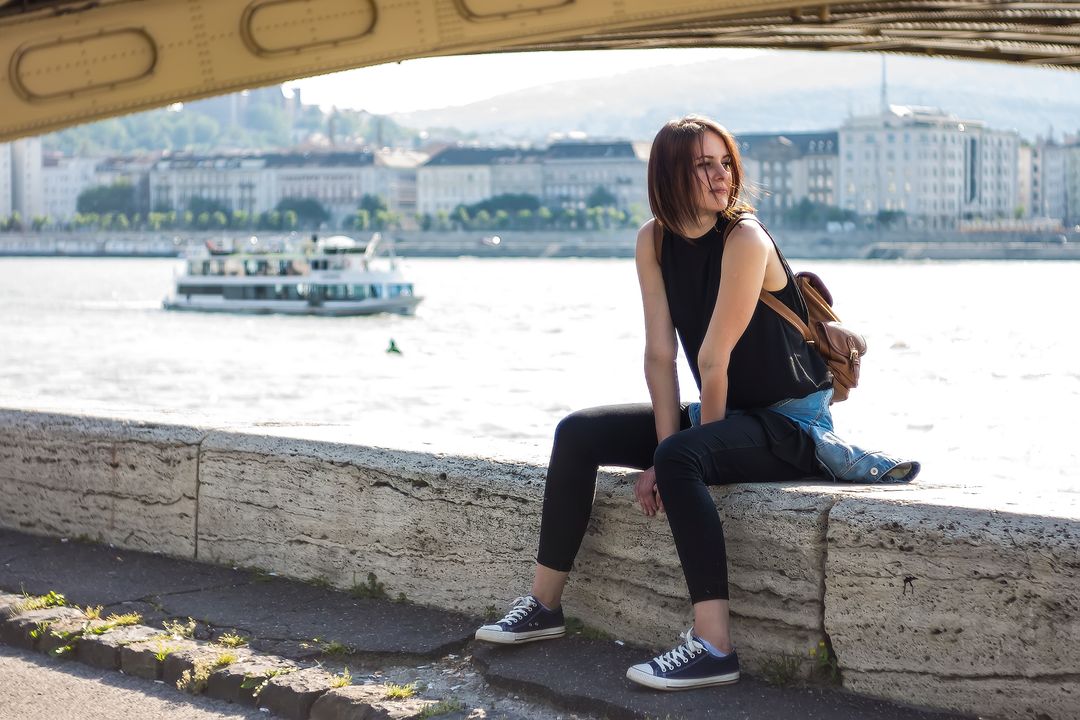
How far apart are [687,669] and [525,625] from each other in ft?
1.29

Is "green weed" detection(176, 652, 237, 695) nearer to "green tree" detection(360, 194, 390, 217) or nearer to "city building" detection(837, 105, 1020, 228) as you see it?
"city building" detection(837, 105, 1020, 228)

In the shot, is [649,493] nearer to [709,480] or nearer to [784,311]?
[709,480]

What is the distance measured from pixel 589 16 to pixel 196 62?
132 cm

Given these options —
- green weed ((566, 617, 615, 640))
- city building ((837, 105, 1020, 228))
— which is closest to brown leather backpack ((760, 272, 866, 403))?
green weed ((566, 617, 615, 640))

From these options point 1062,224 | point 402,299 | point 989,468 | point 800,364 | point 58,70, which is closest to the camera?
point 800,364

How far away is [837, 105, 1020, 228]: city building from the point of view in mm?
113688

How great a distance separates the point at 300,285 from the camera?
47.5 meters

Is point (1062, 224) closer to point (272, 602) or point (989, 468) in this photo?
point (989, 468)

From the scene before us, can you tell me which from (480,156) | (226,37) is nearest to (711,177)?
(226,37)

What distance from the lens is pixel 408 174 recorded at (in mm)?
126688

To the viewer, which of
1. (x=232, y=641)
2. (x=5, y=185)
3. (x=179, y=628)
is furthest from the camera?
(x=5, y=185)

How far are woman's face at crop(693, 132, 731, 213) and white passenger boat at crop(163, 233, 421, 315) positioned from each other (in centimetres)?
4349

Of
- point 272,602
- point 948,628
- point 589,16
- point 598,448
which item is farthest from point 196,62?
point 948,628

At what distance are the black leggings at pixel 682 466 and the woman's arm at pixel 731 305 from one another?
0.07 metres
